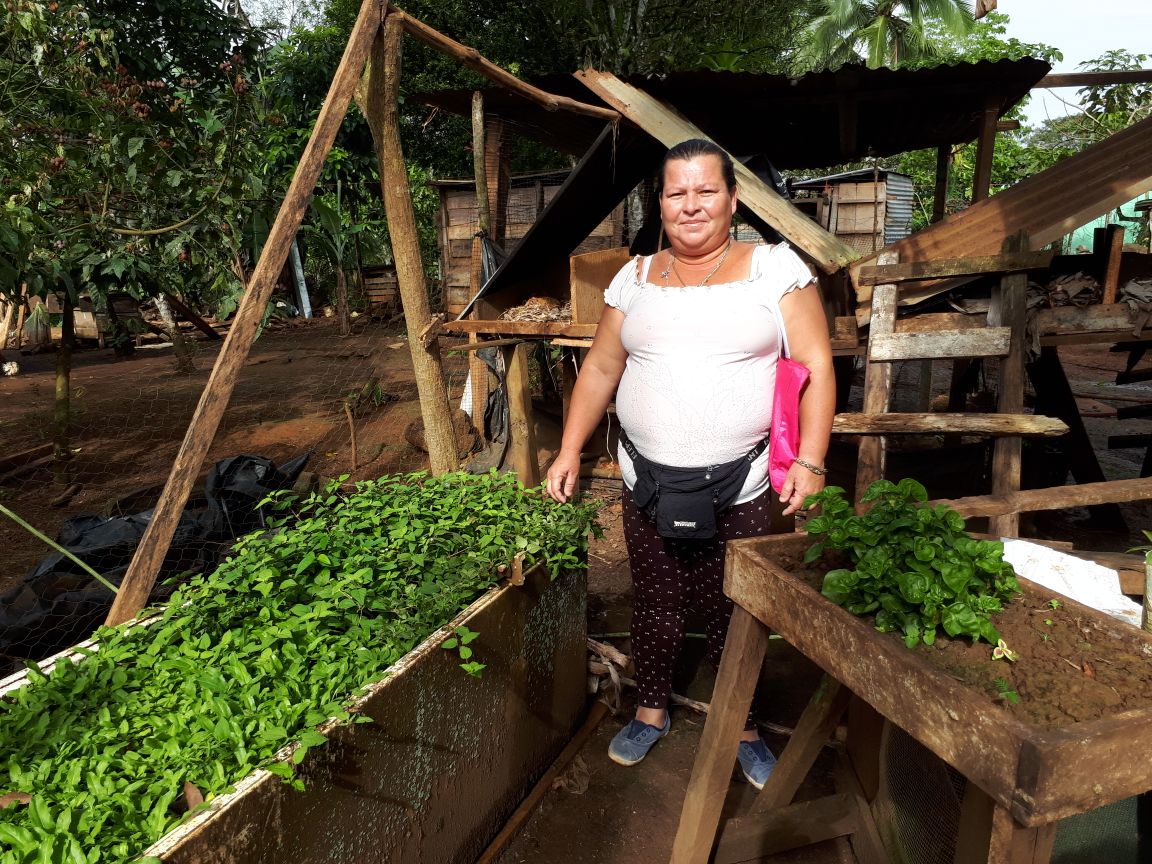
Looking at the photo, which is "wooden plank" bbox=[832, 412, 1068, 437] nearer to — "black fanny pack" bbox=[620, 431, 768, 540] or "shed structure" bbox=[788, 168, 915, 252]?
"black fanny pack" bbox=[620, 431, 768, 540]

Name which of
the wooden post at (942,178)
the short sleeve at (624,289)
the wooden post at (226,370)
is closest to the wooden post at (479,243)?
the wooden post at (226,370)

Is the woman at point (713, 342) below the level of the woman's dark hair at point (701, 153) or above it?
below

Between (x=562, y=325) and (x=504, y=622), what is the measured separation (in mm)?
2657

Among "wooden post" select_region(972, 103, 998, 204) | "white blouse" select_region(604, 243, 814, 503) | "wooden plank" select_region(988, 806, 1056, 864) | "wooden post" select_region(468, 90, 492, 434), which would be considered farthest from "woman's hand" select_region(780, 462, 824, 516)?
"wooden post" select_region(972, 103, 998, 204)

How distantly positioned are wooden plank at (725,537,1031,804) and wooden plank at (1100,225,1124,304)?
3561mm

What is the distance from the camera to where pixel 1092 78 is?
5.18 meters

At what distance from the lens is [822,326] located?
213 cm

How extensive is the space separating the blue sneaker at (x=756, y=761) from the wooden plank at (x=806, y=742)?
38 centimetres

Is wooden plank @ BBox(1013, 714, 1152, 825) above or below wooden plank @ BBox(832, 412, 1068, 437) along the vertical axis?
above

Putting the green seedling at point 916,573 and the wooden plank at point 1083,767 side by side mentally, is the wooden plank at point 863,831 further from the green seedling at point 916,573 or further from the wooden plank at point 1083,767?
the wooden plank at point 1083,767

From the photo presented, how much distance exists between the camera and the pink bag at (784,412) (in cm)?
210

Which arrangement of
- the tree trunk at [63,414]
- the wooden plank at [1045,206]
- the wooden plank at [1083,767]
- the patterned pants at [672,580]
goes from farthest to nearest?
the tree trunk at [63,414] → the wooden plank at [1045,206] → the patterned pants at [672,580] → the wooden plank at [1083,767]

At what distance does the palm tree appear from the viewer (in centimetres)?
2294

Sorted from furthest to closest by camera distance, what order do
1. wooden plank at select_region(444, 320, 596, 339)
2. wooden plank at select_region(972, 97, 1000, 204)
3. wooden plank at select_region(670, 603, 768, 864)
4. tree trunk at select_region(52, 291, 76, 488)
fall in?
tree trunk at select_region(52, 291, 76, 488) → wooden plank at select_region(972, 97, 1000, 204) → wooden plank at select_region(444, 320, 596, 339) → wooden plank at select_region(670, 603, 768, 864)
